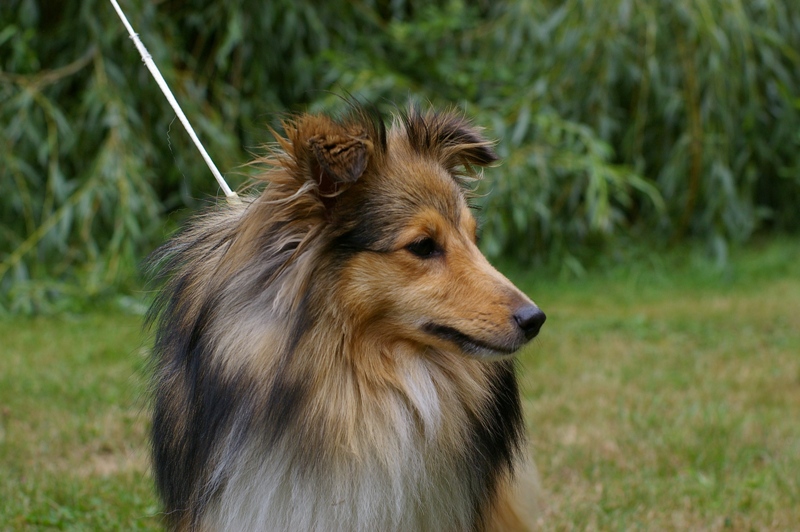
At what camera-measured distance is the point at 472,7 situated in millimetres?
10211

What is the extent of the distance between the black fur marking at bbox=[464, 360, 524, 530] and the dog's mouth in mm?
262

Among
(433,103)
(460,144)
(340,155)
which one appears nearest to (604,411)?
(460,144)

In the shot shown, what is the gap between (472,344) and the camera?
275 cm

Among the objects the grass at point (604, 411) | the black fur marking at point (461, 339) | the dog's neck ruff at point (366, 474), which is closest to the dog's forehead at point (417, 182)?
the black fur marking at point (461, 339)

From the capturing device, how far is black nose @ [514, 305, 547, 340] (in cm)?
270

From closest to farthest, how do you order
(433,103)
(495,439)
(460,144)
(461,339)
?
(461,339), (495,439), (460,144), (433,103)

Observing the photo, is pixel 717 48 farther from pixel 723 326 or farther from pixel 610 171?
pixel 723 326

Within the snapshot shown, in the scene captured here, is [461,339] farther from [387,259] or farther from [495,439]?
[495,439]

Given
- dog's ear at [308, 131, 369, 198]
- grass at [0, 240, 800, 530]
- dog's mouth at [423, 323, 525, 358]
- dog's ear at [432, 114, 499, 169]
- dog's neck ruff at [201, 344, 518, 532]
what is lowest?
grass at [0, 240, 800, 530]

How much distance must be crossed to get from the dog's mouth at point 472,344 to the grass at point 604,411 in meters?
1.23

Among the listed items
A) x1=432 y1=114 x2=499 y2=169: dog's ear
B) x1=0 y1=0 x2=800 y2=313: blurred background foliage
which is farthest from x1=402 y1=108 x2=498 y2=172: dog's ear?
x1=0 y1=0 x2=800 y2=313: blurred background foliage

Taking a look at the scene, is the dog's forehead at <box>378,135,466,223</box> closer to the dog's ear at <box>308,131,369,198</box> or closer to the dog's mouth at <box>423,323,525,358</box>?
the dog's ear at <box>308,131,369,198</box>

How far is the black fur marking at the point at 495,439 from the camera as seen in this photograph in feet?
9.66

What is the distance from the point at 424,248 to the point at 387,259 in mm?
122
